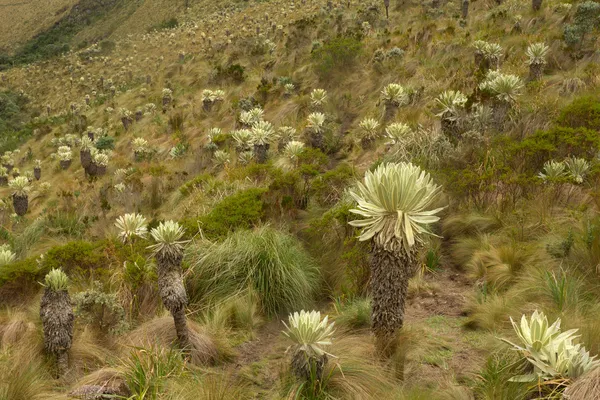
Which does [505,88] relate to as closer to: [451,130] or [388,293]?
[451,130]

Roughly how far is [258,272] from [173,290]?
1851 mm

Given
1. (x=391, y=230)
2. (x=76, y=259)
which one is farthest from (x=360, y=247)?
(x=76, y=259)

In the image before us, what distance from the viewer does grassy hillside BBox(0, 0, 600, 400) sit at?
3947 millimetres

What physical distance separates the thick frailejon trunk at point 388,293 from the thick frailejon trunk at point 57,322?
126 inches

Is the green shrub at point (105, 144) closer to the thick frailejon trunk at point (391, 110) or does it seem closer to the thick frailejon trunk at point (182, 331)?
the thick frailejon trunk at point (391, 110)

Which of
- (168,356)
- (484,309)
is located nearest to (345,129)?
(484,309)

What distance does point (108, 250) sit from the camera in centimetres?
696

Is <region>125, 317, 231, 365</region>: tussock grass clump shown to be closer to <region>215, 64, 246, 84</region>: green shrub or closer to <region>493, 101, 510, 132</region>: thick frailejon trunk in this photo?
<region>493, 101, 510, 132</region>: thick frailejon trunk

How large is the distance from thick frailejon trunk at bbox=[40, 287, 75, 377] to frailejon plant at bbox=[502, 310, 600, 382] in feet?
14.0

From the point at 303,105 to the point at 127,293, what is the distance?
9728mm

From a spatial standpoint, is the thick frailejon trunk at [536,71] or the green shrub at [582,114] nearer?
the green shrub at [582,114]

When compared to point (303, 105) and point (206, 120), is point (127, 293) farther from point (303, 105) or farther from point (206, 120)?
point (206, 120)

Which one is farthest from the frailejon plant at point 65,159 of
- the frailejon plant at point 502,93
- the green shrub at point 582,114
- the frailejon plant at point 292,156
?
the green shrub at point 582,114

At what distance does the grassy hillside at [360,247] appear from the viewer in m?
3.95
